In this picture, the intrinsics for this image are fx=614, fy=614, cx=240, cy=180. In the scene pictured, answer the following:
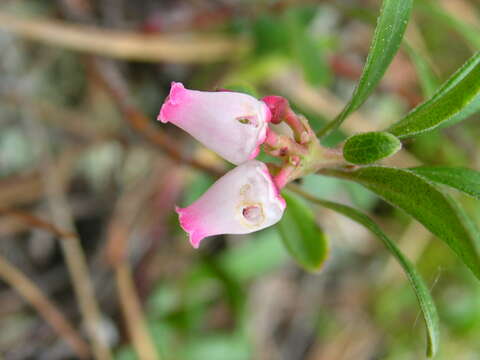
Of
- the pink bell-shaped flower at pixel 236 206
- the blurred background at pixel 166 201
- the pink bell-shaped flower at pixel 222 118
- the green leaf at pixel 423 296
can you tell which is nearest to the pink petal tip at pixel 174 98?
the pink bell-shaped flower at pixel 222 118

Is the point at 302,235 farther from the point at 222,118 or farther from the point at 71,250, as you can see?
the point at 71,250

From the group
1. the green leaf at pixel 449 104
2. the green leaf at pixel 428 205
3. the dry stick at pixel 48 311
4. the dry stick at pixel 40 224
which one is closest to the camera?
the green leaf at pixel 428 205

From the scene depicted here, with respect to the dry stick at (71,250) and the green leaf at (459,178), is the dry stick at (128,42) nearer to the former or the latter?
the dry stick at (71,250)

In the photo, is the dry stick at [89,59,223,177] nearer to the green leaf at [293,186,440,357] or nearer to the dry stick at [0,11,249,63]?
the dry stick at [0,11,249,63]

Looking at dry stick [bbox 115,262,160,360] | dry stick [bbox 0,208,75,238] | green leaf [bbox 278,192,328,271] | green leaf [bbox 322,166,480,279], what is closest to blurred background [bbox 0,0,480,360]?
dry stick [bbox 115,262,160,360]

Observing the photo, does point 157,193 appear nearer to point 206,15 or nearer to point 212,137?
point 206,15

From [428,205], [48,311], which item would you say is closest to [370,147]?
[428,205]

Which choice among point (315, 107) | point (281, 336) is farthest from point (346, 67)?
point (281, 336)
